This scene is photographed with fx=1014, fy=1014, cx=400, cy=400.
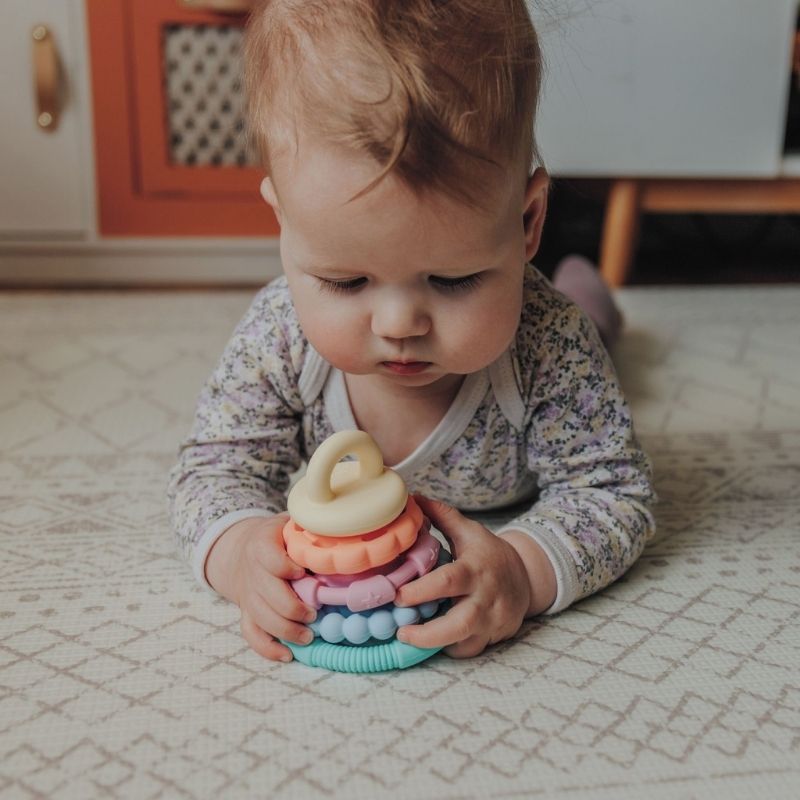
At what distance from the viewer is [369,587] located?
A: 57cm

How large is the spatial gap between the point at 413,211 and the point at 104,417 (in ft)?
1.96

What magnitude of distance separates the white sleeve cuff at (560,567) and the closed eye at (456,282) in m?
0.17

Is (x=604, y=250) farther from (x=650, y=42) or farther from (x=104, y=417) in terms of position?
(x=104, y=417)

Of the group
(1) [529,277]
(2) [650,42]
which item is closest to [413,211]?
(1) [529,277]

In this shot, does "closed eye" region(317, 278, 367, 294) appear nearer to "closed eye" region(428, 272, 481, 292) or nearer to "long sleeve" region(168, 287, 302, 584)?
"closed eye" region(428, 272, 481, 292)

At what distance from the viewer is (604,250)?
5.34ft

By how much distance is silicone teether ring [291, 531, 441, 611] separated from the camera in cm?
57

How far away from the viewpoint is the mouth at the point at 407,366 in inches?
24.0

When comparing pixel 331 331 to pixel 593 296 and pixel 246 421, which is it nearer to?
pixel 246 421

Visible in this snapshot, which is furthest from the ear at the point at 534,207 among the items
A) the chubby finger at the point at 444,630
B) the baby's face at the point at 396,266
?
the chubby finger at the point at 444,630

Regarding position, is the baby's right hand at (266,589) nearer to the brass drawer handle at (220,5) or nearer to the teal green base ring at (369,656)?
the teal green base ring at (369,656)

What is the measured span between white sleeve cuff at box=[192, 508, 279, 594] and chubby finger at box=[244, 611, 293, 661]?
7 centimetres

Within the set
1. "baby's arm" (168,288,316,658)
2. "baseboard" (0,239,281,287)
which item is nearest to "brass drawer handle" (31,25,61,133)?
"baseboard" (0,239,281,287)

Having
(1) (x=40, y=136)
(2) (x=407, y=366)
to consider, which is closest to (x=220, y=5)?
(1) (x=40, y=136)
